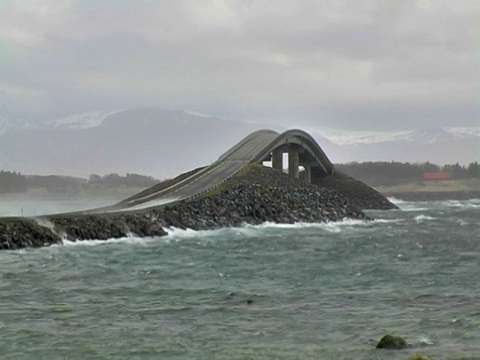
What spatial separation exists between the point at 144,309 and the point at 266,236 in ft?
102

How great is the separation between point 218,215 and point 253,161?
3754 cm

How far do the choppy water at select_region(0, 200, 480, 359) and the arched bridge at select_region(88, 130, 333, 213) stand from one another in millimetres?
33207

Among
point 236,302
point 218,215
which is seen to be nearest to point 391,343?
point 236,302

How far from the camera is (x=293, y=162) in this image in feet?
381

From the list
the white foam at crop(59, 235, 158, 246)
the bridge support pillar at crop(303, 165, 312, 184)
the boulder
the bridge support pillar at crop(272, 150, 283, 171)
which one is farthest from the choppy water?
the bridge support pillar at crop(303, 165, 312, 184)

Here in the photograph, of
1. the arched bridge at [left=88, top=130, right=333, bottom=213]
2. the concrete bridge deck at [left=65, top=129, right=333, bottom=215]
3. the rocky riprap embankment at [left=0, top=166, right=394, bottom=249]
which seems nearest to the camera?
the rocky riprap embankment at [left=0, top=166, right=394, bottom=249]

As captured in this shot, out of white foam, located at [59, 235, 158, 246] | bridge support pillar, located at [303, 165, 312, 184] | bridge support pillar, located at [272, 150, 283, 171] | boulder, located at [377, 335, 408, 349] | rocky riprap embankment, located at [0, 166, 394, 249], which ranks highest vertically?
bridge support pillar, located at [272, 150, 283, 171]

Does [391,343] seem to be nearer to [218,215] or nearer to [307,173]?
[218,215]

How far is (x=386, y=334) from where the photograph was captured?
17734mm

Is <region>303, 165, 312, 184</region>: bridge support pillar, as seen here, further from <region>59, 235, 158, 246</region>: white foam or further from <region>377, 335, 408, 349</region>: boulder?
<region>377, 335, 408, 349</region>: boulder

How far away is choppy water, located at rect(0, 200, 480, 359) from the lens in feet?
54.9

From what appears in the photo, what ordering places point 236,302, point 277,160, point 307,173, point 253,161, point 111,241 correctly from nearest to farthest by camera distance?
1. point 236,302
2. point 111,241
3. point 253,161
4. point 277,160
5. point 307,173

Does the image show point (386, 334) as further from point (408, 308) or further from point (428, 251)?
point (428, 251)

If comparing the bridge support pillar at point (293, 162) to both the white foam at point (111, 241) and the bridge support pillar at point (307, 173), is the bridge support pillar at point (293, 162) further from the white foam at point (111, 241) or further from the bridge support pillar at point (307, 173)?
the white foam at point (111, 241)
